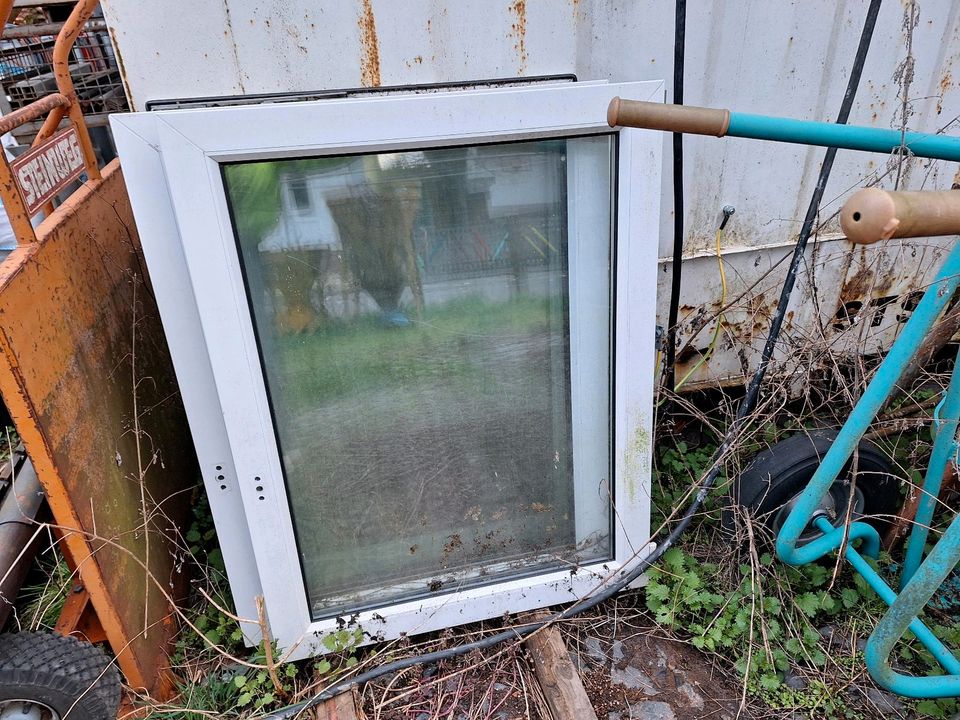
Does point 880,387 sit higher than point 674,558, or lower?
higher

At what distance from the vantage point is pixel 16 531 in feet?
6.05

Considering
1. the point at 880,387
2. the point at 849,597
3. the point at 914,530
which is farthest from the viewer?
the point at 849,597

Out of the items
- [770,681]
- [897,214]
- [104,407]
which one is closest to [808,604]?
[770,681]

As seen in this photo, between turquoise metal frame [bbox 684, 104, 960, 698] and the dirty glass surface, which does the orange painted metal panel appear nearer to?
the dirty glass surface

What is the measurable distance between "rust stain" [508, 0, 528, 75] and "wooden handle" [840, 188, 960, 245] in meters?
1.13

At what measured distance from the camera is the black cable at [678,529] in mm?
1859

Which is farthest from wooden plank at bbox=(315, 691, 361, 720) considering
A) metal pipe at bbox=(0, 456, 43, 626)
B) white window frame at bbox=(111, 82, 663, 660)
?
metal pipe at bbox=(0, 456, 43, 626)

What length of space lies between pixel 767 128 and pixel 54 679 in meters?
2.04

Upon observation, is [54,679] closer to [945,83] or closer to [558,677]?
[558,677]

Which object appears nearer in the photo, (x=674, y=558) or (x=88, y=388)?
(x=88, y=388)

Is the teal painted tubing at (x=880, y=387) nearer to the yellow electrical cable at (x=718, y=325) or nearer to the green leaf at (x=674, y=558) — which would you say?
the green leaf at (x=674, y=558)

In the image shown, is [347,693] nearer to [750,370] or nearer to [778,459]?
[778,459]

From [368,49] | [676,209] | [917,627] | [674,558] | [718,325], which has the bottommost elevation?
[674,558]

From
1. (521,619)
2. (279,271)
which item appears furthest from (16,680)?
(521,619)
